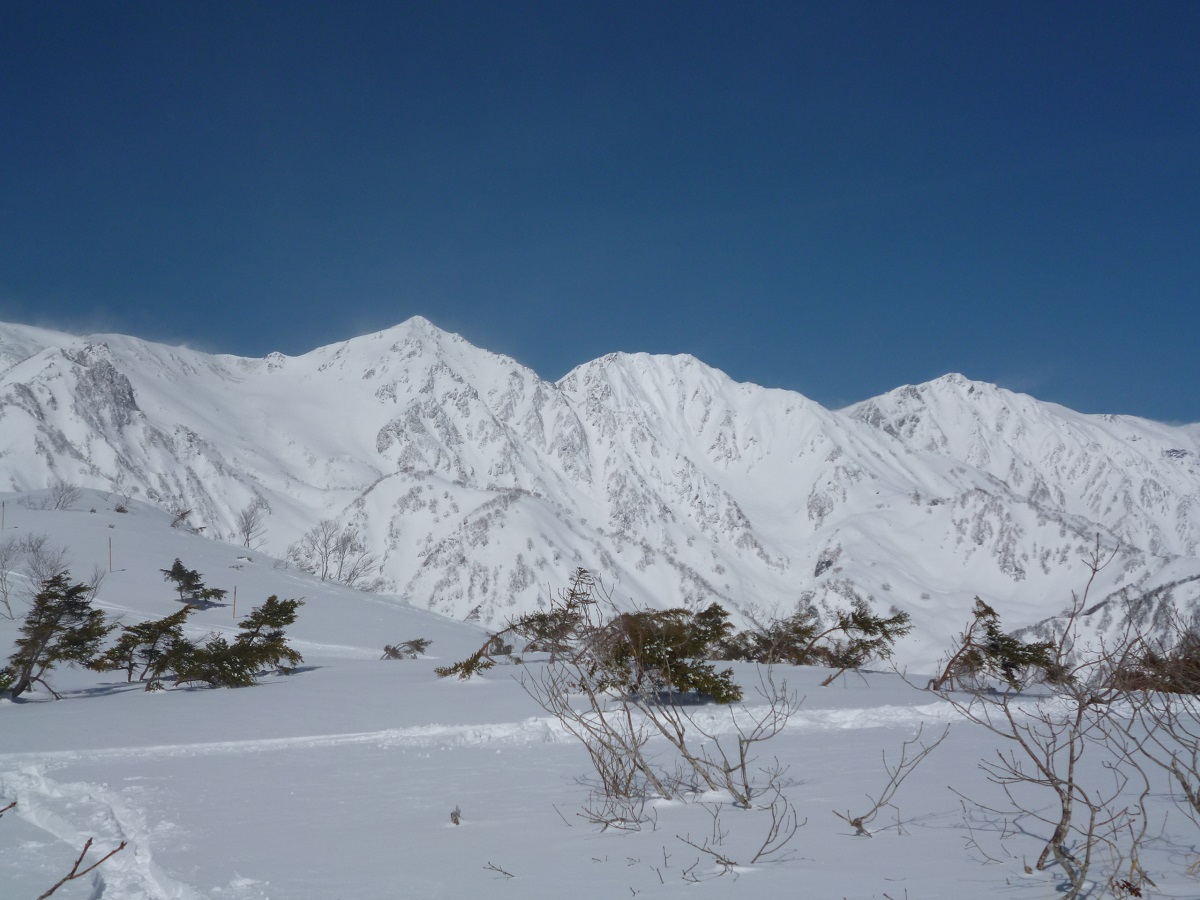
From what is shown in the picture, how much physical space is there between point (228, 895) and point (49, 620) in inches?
576

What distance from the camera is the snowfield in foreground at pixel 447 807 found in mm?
5113

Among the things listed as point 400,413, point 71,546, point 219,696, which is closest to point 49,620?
point 219,696

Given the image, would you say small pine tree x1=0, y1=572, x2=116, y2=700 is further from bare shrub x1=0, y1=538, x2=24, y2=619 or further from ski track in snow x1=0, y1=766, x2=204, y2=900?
bare shrub x1=0, y1=538, x2=24, y2=619

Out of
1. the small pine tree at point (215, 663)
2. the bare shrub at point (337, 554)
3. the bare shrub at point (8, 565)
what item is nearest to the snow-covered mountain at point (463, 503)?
the bare shrub at point (337, 554)

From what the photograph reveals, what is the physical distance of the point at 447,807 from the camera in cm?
767

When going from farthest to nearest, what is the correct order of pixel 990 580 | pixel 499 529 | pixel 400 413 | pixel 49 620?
pixel 400 413, pixel 990 580, pixel 499 529, pixel 49 620

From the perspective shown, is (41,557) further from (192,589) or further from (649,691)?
(649,691)

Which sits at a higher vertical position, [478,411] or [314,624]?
[478,411]

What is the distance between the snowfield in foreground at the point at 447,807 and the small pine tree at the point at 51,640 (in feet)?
3.17

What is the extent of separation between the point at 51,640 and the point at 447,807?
44.8 feet

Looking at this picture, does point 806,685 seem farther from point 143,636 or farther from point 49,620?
point 49,620

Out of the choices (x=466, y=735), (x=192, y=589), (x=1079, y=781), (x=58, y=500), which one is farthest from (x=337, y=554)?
(x=1079, y=781)

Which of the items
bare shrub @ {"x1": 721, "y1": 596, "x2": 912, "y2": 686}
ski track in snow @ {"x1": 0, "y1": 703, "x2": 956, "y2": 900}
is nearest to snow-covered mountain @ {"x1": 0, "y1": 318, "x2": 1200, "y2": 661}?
bare shrub @ {"x1": 721, "y1": 596, "x2": 912, "y2": 686}

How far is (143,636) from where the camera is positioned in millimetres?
17516
